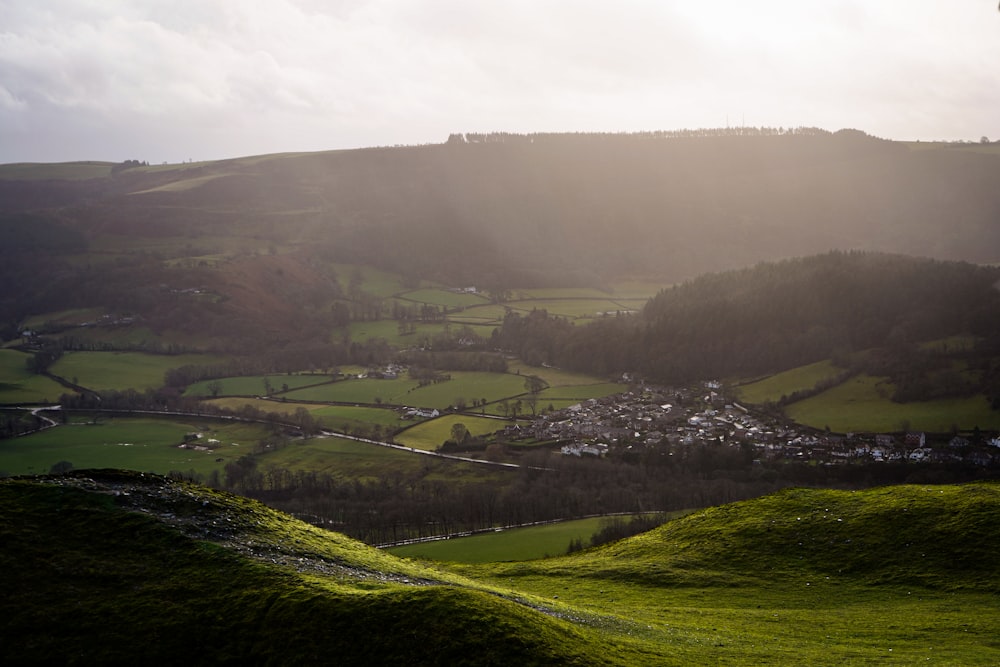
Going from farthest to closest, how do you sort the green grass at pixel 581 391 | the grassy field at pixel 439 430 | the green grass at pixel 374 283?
the green grass at pixel 374 283, the green grass at pixel 581 391, the grassy field at pixel 439 430

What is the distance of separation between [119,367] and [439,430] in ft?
210

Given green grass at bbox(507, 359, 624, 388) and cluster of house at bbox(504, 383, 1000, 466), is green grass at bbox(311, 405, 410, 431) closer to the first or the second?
cluster of house at bbox(504, 383, 1000, 466)

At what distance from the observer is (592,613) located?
1092 inches

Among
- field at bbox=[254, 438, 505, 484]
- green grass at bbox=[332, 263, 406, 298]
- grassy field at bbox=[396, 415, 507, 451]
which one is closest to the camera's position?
field at bbox=[254, 438, 505, 484]

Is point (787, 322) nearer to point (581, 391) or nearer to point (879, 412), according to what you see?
point (879, 412)

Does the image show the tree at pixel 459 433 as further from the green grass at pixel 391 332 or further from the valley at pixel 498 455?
the green grass at pixel 391 332

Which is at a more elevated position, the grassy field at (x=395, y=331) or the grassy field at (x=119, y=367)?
the grassy field at (x=395, y=331)

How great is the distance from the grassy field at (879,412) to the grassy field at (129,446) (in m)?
68.1

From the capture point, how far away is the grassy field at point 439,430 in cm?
9425

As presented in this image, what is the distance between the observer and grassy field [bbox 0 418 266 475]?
83812 mm

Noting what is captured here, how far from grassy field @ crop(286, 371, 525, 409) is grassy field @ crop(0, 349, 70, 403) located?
34.5 meters

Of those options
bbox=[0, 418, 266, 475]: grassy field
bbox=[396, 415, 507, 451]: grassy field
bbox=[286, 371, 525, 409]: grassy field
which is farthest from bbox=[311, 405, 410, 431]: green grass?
bbox=[0, 418, 266, 475]: grassy field

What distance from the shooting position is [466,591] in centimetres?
2258

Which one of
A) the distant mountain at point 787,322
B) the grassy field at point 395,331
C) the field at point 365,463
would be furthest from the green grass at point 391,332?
the field at point 365,463
